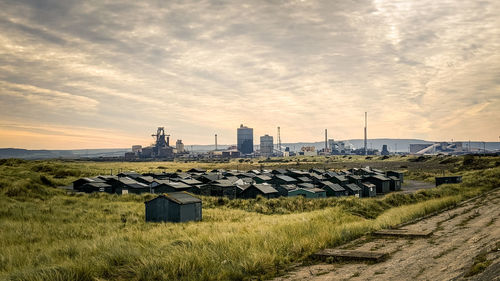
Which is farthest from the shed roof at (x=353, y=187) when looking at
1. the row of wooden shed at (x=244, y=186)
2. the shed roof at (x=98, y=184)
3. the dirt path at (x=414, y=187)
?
the shed roof at (x=98, y=184)

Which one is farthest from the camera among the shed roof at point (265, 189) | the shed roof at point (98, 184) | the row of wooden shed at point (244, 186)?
the shed roof at point (98, 184)

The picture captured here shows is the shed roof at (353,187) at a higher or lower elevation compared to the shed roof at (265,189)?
lower

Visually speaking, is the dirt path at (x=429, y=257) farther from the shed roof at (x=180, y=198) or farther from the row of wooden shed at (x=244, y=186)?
the row of wooden shed at (x=244, y=186)

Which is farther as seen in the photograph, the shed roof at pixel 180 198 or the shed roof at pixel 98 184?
the shed roof at pixel 98 184

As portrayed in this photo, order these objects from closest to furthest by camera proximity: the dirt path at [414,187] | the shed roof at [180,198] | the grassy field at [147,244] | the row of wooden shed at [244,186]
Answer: the grassy field at [147,244] → the shed roof at [180,198] → the row of wooden shed at [244,186] → the dirt path at [414,187]

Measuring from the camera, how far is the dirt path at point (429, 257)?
42.1ft

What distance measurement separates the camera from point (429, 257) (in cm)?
1530

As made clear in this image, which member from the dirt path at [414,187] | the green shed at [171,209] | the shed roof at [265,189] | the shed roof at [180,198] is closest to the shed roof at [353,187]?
the dirt path at [414,187]

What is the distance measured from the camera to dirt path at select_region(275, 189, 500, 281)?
505 inches

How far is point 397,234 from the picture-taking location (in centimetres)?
2039

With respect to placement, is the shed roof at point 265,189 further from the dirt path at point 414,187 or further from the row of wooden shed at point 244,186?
the dirt path at point 414,187

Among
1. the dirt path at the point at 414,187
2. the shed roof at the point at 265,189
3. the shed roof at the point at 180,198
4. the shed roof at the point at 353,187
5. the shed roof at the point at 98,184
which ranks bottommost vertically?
the dirt path at the point at 414,187

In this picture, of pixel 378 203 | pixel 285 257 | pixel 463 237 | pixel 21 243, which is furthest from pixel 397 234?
pixel 378 203

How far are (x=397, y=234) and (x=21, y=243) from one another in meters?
21.1
